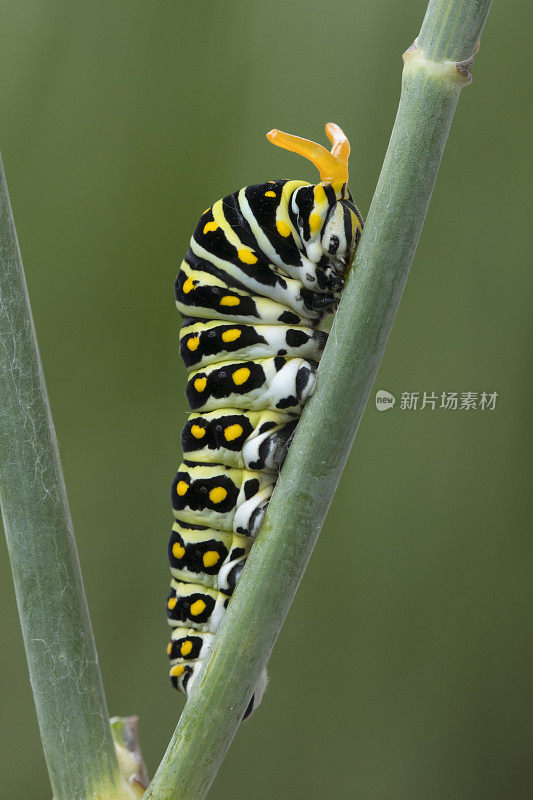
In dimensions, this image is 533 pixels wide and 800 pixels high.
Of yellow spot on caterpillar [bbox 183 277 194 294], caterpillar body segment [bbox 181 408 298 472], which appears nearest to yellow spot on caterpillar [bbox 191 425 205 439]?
caterpillar body segment [bbox 181 408 298 472]

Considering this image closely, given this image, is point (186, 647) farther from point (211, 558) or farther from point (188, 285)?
point (188, 285)

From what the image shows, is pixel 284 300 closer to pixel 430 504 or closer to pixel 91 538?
pixel 430 504

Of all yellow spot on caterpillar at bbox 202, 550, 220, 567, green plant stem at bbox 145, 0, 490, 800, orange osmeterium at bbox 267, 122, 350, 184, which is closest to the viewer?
green plant stem at bbox 145, 0, 490, 800

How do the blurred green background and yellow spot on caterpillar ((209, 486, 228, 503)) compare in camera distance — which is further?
the blurred green background

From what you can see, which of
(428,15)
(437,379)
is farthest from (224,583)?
(437,379)

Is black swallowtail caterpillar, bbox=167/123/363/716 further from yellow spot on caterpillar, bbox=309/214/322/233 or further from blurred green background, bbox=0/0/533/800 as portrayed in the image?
blurred green background, bbox=0/0/533/800

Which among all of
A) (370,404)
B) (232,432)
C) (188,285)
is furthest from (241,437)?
(370,404)
